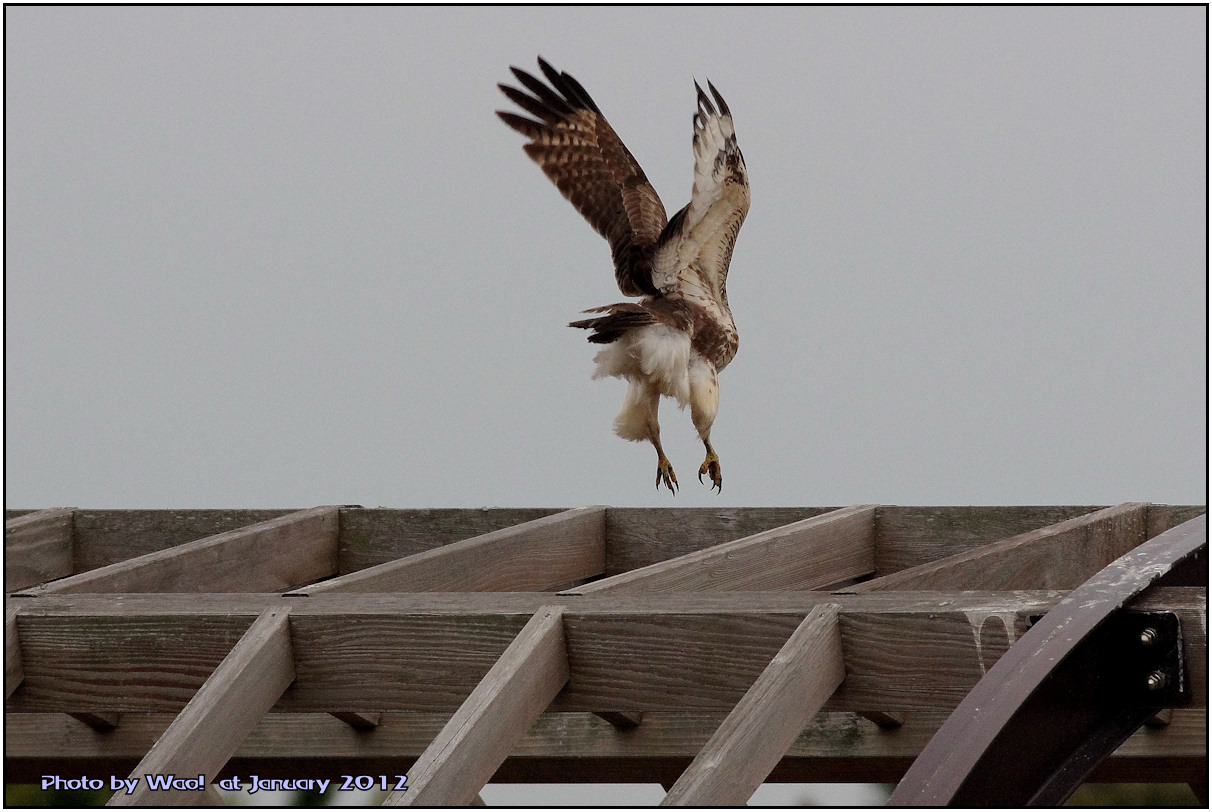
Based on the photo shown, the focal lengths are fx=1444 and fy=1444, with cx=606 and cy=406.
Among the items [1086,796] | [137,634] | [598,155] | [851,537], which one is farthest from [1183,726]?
[1086,796]

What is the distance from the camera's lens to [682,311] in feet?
13.3

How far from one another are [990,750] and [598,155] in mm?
3250

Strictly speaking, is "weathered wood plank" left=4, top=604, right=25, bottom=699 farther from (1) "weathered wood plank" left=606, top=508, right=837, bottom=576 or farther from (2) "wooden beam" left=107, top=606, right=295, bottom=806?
(1) "weathered wood plank" left=606, top=508, right=837, bottom=576

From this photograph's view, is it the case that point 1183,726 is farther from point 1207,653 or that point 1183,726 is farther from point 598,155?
point 598,155

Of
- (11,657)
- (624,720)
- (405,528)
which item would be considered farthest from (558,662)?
(405,528)

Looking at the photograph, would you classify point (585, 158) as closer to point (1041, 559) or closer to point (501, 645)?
point (1041, 559)

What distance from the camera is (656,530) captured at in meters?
3.65

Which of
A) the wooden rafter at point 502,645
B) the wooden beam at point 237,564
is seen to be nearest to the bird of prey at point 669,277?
the wooden beam at point 237,564

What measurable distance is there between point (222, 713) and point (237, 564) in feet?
4.03

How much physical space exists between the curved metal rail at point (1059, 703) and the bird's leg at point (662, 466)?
2282 millimetres

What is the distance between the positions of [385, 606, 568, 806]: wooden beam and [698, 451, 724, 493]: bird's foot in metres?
2.12

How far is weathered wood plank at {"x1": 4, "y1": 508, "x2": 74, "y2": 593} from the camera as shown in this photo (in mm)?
3535

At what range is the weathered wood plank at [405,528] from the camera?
12.1 feet

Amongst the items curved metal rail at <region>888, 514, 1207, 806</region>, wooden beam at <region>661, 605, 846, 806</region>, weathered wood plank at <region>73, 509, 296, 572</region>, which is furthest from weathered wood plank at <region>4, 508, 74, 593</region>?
curved metal rail at <region>888, 514, 1207, 806</region>
